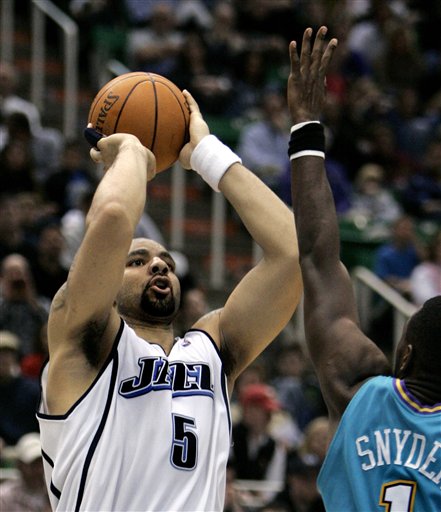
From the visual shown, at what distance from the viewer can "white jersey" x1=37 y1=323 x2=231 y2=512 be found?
4.75 metres

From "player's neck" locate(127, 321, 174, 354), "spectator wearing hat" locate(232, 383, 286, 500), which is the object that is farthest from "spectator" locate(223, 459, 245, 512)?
"player's neck" locate(127, 321, 174, 354)

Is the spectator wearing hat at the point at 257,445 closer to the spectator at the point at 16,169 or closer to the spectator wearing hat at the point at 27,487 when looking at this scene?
the spectator wearing hat at the point at 27,487

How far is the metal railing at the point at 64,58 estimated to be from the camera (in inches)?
592

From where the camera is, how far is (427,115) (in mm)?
17500

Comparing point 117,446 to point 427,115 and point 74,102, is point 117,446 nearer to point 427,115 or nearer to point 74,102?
point 74,102

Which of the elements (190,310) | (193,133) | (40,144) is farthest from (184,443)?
(40,144)

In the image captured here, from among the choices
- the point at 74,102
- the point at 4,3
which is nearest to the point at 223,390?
the point at 74,102

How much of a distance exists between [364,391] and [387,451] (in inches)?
8.3

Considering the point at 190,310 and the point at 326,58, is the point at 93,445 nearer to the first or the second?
the point at 326,58

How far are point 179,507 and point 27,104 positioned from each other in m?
10.7

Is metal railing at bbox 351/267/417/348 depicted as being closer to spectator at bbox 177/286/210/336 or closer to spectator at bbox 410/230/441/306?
spectator at bbox 410/230/441/306

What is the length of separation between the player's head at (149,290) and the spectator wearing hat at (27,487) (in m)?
3.92

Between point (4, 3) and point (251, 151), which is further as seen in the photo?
point (4, 3)

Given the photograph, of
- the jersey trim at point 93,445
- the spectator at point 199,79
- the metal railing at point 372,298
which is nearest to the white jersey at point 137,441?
the jersey trim at point 93,445
